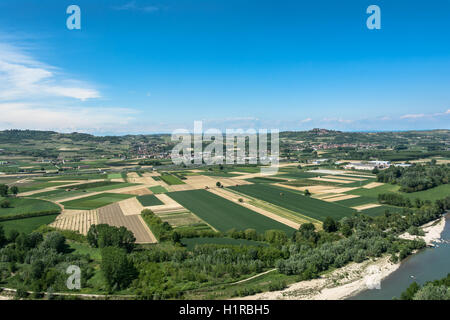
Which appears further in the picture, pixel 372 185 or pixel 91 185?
pixel 91 185

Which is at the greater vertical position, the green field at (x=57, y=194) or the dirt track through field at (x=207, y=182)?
the dirt track through field at (x=207, y=182)

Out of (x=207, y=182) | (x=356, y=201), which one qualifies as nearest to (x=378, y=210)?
(x=356, y=201)

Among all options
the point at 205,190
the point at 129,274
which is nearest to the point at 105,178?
the point at 205,190

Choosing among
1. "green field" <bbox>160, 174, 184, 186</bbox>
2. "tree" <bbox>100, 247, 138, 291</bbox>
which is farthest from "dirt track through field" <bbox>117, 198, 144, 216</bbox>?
"tree" <bbox>100, 247, 138, 291</bbox>

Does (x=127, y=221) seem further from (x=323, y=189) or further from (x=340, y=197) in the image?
(x=323, y=189)

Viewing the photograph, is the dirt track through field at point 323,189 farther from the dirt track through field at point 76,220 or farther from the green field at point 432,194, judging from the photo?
the dirt track through field at point 76,220

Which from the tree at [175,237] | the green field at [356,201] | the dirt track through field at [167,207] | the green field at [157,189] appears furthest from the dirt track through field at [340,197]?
the green field at [157,189]
